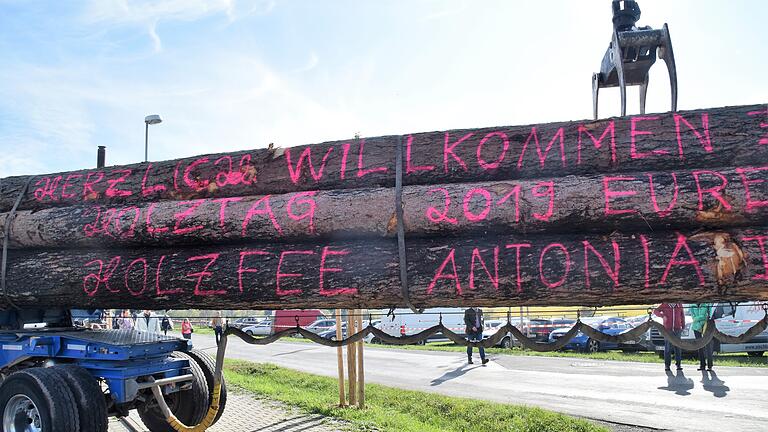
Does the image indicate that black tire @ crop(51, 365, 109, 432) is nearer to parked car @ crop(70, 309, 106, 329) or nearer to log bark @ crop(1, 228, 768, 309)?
log bark @ crop(1, 228, 768, 309)

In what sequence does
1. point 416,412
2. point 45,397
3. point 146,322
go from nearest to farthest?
point 45,397, point 416,412, point 146,322

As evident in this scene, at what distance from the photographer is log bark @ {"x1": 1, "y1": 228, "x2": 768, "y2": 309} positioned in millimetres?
4297

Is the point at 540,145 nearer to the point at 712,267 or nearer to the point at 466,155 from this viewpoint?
the point at 466,155

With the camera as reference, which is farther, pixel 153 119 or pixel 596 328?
pixel 596 328

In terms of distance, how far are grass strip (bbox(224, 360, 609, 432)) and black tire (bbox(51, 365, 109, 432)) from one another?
11.6ft

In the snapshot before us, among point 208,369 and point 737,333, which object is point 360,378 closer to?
point 208,369

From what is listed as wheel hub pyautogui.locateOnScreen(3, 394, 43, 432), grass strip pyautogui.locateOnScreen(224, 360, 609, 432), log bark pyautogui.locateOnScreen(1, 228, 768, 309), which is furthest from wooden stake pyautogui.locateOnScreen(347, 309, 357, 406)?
wheel hub pyautogui.locateOnScreen(3, 394, 43, 432)

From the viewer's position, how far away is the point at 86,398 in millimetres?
5457

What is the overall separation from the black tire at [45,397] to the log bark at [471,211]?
1.33 metres

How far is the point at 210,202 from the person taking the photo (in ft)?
17.9

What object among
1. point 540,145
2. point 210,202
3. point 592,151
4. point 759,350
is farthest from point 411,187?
point 759,350

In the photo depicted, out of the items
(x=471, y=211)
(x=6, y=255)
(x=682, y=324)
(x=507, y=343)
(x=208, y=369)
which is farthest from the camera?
(x=507, y=343)

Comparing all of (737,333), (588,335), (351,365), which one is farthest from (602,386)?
(588,335)

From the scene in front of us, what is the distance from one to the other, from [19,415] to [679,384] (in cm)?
1035
